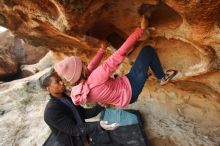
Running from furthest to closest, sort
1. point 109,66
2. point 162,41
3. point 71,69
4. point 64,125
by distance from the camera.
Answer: point 162,41, point 64,125, point 109,66, point 71,69

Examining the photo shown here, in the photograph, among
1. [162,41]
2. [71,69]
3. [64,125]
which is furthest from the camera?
[162,41]

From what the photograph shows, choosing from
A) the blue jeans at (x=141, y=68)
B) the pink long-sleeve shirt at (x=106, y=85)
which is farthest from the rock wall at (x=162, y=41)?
the pink long-sleeve shirt at (x=106, y=85)

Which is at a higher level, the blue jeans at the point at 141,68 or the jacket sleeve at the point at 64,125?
the blue jeans at the point at 141,68

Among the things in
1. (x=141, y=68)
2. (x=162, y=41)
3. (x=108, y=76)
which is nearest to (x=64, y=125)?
(x=108, y=76)

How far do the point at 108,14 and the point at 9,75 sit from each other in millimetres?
6157

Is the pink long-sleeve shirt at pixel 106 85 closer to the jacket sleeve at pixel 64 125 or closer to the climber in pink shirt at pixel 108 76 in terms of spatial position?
the climber in pink shirt at pixel 108 76

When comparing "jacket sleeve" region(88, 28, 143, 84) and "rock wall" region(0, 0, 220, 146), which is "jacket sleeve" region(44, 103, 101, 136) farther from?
"rock wall" region(0, 0, 220, 146)

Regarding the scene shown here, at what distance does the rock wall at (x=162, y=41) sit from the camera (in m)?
3.50

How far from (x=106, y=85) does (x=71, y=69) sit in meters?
0.44

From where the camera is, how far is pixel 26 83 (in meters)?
7.34

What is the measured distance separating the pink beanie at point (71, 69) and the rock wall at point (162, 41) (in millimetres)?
510

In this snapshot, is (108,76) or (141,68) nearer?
(108,76)

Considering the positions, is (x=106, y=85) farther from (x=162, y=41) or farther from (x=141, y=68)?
(x=162, y=41)

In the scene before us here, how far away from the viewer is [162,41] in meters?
4.52
